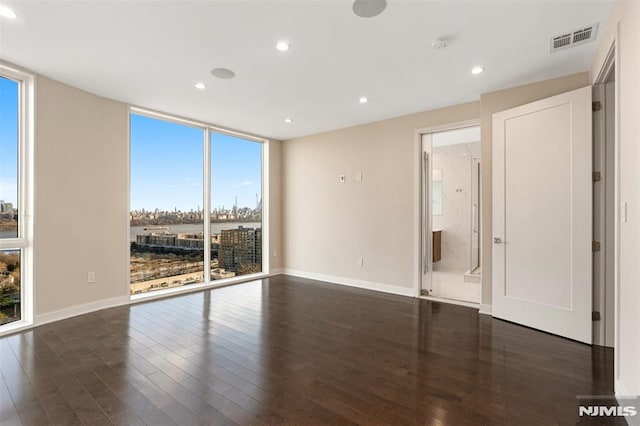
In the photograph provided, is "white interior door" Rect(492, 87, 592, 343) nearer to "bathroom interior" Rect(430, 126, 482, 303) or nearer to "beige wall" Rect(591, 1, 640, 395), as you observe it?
"beige wall" Rect(591, 1, 640, 395)

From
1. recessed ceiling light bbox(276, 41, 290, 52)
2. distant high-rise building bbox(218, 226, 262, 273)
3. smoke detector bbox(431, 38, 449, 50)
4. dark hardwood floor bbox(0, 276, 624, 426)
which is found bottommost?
dark hardwood floor bbox(0, 276, 624, 426)

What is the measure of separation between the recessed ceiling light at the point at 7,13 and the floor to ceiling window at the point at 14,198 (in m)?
1.14

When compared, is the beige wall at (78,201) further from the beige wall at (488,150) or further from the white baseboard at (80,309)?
the beige wall at (488,150)

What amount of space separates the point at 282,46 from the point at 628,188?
8.93 ft

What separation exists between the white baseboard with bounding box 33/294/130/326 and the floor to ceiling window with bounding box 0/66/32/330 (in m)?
0.12

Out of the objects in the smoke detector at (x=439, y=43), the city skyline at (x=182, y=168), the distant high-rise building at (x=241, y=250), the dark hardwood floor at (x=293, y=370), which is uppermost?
the smoke detector at (x=439, y=43)

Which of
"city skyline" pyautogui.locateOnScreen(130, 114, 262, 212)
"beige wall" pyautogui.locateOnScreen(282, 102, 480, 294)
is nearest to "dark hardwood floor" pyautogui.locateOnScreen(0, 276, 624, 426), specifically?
"beige wall" pyautogui.locateOnScreen(282, 102, 480, 294)

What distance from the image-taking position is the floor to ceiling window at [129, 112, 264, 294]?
4.61 metres

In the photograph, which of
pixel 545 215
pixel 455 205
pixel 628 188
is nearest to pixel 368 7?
pixel 628 188

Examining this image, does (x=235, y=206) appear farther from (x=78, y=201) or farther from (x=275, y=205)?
(x=78, y=201)

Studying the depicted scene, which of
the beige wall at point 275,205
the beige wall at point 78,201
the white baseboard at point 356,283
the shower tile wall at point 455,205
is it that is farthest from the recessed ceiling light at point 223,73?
the shower tile wall at point 455,205

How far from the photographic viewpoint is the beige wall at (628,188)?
5.76 ft

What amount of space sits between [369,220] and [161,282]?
3444 millimetres

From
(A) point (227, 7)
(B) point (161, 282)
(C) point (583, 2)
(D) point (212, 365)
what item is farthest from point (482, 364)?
(B) point (161, 282)
